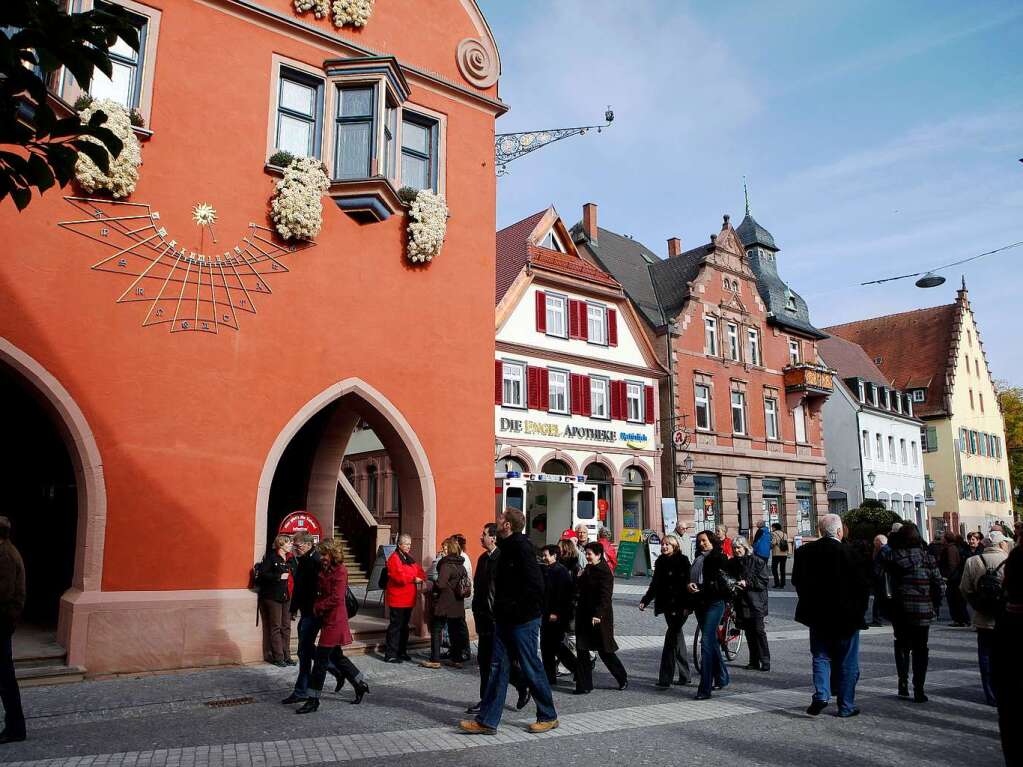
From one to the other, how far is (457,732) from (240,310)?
20.8 feet

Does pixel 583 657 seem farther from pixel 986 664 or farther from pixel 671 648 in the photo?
pixel 986 664

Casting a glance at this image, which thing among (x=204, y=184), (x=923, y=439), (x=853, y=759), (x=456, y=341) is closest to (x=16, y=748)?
(x=853, y=759)

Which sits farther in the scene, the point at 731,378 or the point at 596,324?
the point at 731,378

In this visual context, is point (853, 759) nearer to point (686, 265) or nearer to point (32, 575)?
point (32, 575)

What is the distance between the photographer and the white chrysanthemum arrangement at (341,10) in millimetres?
11859

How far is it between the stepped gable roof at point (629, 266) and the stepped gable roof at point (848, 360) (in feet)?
41.8

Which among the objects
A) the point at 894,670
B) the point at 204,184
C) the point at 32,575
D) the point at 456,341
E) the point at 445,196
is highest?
the point at 445,196

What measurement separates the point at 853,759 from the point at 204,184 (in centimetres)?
969

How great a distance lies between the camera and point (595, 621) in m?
8.65

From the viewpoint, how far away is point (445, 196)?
13133 mm

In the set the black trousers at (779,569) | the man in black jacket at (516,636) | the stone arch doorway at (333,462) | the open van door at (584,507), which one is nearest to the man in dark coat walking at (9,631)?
the man in black jacket at (516,636)

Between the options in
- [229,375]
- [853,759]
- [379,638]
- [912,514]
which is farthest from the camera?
[912,514]

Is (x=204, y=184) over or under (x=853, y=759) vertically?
over

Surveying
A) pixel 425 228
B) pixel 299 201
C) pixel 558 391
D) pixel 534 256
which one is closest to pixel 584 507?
pixel 558 391
